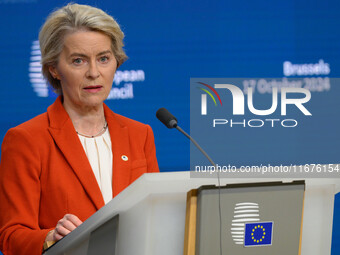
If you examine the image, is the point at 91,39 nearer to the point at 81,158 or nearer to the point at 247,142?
the point at 81,158

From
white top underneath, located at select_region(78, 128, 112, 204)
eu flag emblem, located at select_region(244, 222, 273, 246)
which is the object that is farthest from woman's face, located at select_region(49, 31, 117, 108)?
eu flag emblem, located at select_region(244, 222, 273, 246)

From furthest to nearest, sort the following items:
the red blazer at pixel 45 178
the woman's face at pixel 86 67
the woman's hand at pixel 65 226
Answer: the woman's face at pixel 86 67 < the red blazer at pixel 45 178 < the woman's hand at pixel 65 226

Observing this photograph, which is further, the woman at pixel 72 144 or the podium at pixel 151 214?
the woman at pixel 72 144

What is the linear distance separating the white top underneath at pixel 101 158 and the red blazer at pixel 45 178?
3cm

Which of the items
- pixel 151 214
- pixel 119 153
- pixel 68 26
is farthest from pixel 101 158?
pixel 151 214

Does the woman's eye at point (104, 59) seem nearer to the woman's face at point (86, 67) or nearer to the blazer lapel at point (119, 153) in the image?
the woman's face at point (86, 67)

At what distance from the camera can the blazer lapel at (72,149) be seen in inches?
71.5

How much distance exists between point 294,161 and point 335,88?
531 mm

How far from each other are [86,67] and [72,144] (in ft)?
0.83

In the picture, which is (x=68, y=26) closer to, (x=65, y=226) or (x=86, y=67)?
(x=86, y=67)

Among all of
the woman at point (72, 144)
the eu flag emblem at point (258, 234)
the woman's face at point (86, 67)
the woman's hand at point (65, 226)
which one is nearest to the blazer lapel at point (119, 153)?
the woman at point (72, 144)

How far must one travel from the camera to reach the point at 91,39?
1.92 metres

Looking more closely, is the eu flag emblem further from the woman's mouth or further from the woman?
the woman's mouth

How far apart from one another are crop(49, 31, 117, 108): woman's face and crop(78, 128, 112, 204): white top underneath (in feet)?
0.41
